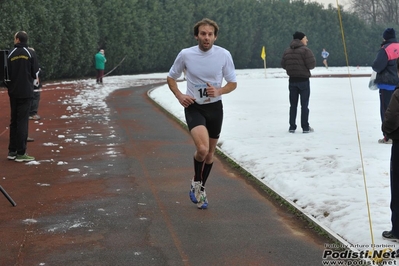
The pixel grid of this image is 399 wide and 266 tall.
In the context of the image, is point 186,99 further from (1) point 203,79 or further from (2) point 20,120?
(2) point 20,120

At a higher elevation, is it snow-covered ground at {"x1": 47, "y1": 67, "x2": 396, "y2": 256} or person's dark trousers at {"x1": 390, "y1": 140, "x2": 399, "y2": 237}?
person's dark trousers at {"x1": 390, "y1": 140, "x2": 399, "y2": 237}

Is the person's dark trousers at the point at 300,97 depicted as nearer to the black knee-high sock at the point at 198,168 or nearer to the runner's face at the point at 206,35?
the black knee-high sock at the point at 198,168

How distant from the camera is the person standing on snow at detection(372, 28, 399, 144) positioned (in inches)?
439

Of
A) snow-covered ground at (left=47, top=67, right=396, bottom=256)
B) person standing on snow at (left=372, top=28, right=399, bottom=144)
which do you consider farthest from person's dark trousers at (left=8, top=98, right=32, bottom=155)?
person standing on snow at (left=372, top=28, right=399, bottom=144)

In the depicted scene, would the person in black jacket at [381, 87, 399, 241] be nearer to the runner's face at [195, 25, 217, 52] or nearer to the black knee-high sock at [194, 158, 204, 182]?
the runner's face at [195, 25, 217, 52]

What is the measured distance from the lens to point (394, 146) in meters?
5.59

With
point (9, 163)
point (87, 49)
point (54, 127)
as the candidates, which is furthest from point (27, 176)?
point (87, 49)

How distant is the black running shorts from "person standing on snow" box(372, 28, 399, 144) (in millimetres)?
4760

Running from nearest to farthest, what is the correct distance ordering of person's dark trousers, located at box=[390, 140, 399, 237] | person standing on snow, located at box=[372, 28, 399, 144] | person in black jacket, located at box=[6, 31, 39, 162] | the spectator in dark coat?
person's dark trousers, located at box=[390, 140, 399, 237], person in black jacket, located at box=[6, 31, 39, 162], person standing on snow, located at box=[372, 28, 399, 144], the spectator in dark coat

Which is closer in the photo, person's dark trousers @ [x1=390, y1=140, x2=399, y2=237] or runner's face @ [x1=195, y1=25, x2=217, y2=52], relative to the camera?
person's dark trousers @ [x1=390, y1=140, x2=399, y2=237]

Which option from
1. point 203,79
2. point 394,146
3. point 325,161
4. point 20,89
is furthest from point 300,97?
point 394,146

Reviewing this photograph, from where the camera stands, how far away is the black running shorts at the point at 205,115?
7.12m

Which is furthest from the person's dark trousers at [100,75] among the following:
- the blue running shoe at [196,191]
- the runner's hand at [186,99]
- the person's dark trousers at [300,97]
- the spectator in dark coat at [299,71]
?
the runner's hand at [186,99]

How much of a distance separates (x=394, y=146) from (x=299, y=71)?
763 centimetres
